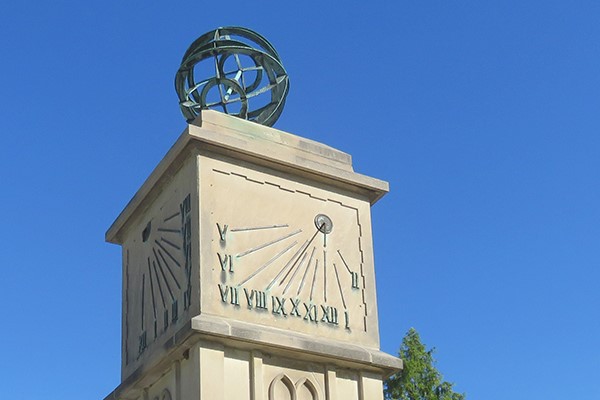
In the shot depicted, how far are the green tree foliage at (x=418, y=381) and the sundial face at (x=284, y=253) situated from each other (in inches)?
373

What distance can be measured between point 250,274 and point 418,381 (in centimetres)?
1151

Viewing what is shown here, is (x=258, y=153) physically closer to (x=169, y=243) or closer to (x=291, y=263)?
(x=291, y=263)

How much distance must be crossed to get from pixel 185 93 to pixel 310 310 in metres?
4.54

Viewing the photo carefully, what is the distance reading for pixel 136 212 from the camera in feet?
62.8

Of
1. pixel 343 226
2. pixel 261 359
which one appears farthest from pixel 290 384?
pixel 343 226

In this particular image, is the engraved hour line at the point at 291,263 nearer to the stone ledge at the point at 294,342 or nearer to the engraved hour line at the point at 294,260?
the engraved hour line at the point at 294,260

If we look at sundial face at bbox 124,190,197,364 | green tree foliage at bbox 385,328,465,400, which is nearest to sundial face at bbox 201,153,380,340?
sundial face at bbox 124,190,197,364

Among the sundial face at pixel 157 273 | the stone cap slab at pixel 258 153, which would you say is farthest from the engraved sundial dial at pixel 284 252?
the sundial face at pixel 157 273

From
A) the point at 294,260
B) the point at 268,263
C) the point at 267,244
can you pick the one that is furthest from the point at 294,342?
the point at 267,244

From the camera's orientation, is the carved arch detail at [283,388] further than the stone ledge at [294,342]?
Yes

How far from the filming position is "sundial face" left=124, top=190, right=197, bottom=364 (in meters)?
Answer: 17.1

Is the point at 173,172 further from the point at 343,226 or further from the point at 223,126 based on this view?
the point at 343,226

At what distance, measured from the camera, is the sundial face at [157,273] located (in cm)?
1714

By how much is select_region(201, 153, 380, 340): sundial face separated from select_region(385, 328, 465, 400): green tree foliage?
9.47 m
